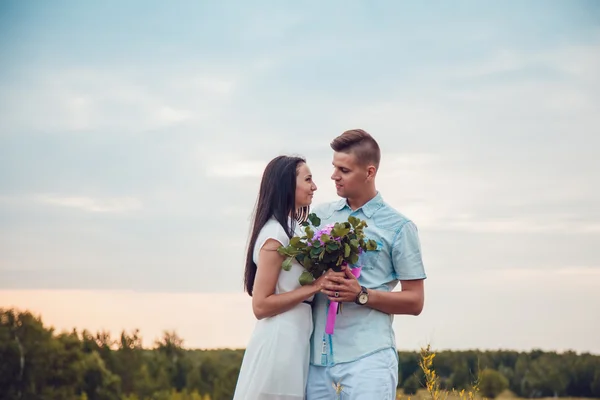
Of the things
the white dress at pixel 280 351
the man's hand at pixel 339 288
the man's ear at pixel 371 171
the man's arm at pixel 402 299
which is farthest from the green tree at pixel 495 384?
the man's hand at pixel 339 288

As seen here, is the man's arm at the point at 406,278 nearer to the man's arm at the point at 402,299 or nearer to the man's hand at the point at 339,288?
the man's arm at the point at 402,299

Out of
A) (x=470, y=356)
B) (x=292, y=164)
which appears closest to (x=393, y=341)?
(x=292, y=164)

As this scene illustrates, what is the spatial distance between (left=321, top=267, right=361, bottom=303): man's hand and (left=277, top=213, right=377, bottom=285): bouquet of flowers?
0.27 feet

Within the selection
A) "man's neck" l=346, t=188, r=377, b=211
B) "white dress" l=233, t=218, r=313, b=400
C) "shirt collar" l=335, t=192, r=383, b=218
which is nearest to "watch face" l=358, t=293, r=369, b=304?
"white dress" l=233, t=218, r=313, b=400

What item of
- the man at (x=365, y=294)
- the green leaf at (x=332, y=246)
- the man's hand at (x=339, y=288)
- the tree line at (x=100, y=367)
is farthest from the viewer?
the tree line at (x=100, y=367)

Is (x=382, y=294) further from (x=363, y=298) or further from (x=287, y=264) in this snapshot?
(x=287, y=264)

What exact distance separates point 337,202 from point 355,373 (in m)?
1.41

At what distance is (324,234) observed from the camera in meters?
5.31

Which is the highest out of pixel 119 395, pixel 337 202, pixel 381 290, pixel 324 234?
pixel 337 202

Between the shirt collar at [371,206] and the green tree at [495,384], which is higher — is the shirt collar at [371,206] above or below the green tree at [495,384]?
above

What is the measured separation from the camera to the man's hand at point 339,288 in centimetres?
534

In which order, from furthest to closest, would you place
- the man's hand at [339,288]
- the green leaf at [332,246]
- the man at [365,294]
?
the man at [365,294] → the man's hand at [339,288] → the green leaf at [332,246]

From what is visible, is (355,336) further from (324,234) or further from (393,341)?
(324,234)

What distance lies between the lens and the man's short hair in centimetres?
580
